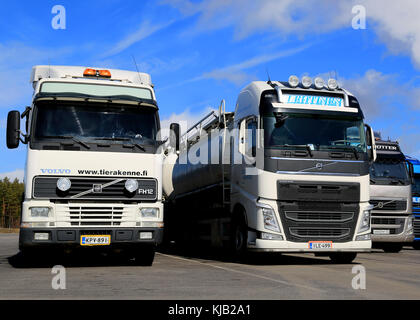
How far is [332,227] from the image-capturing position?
12586 mm

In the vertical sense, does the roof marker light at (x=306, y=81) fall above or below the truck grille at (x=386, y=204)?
above

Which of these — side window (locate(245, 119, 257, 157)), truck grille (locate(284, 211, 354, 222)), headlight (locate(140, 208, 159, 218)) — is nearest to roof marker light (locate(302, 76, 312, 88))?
side window (locate(245, 119, 257, 157))

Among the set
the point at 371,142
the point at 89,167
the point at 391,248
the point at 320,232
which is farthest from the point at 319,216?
the point at 391,248

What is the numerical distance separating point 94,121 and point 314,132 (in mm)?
4790

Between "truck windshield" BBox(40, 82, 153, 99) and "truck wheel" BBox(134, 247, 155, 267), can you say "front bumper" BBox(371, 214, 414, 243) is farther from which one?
"truck windshield" BBox(40, 82, 153, 99)

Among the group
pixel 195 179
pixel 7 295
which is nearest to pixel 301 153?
pixel 195 179

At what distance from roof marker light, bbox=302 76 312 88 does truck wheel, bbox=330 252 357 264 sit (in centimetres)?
391

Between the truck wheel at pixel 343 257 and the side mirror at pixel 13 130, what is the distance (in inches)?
292

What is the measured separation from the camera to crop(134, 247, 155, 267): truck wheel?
1203 centimetres

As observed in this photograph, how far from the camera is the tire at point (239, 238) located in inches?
518

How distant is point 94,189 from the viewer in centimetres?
1105

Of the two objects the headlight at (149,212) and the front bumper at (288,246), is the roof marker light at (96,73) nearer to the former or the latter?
the headlight at (149,212)

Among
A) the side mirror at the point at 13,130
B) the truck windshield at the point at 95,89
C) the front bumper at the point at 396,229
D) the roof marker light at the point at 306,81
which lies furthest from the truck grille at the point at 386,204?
the side mirror at the point at 13,130
